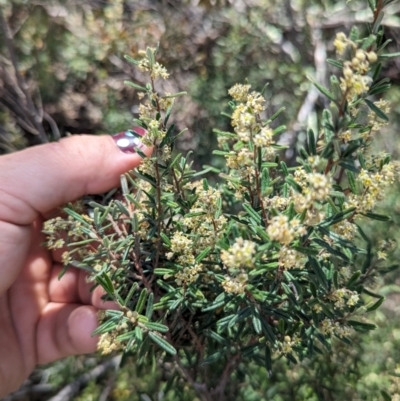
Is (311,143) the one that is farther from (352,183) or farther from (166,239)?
(166,239)

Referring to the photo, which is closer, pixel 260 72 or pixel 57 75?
pixel 260 72

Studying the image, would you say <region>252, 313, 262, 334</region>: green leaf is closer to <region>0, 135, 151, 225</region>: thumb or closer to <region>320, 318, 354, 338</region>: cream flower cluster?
<region>320, 318, 354, 338</region>: cream flower cluster

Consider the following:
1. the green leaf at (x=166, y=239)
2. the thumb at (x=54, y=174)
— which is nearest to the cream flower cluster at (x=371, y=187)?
the green leaf at (x=166, y=239)

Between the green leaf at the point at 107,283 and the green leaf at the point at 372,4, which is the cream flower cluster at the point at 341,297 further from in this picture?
the green leaf at the point at 372,4

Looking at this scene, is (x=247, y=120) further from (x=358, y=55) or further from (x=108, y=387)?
(x=108, y=387)

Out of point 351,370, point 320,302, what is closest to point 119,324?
point 320,302

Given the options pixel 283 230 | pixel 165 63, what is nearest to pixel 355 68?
pixel 283 230

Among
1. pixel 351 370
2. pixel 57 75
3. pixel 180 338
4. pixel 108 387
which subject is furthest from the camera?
pixel 57 75
